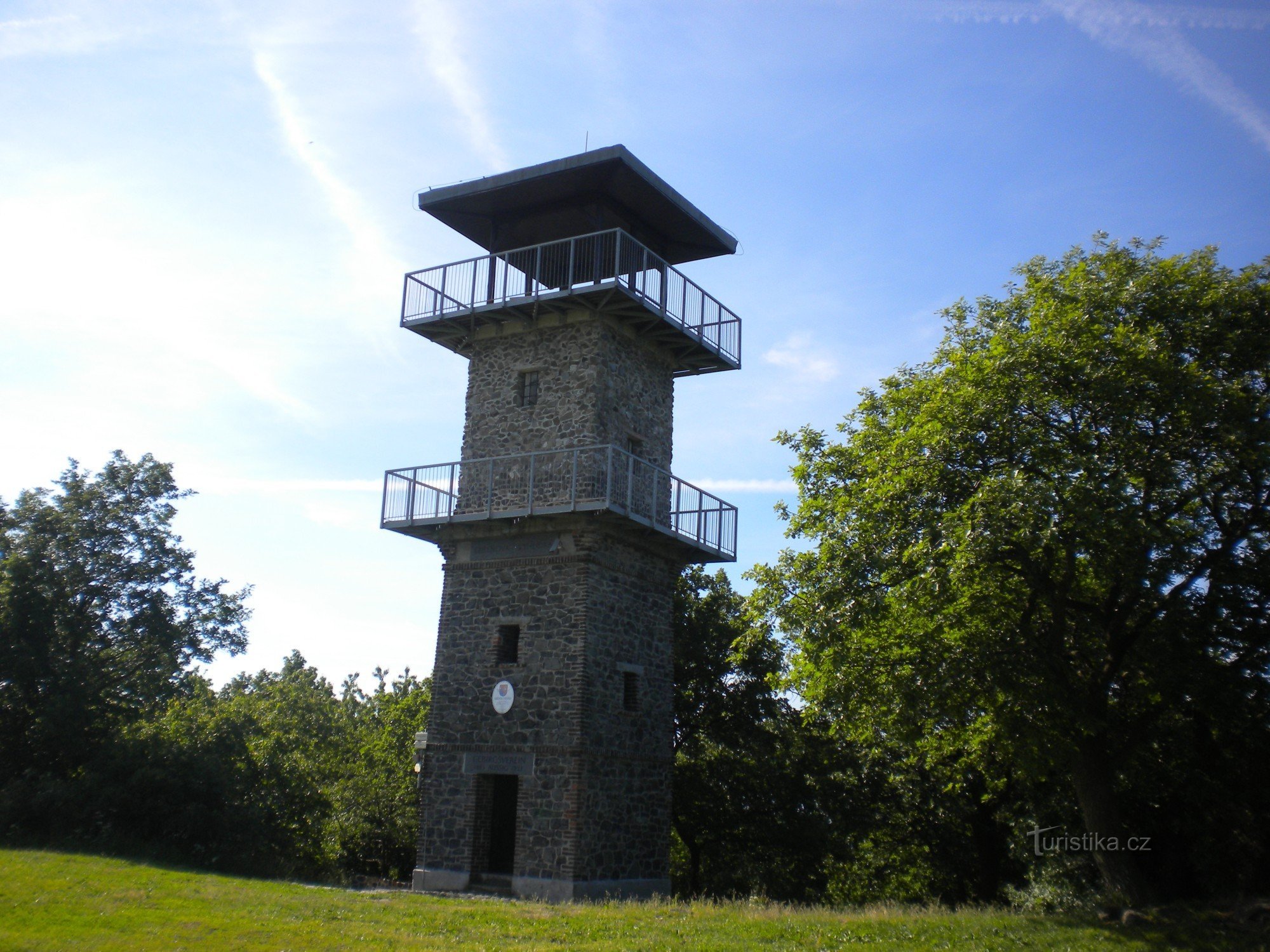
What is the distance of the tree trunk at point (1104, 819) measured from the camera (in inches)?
552

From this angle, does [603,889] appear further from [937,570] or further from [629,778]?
[937,570]

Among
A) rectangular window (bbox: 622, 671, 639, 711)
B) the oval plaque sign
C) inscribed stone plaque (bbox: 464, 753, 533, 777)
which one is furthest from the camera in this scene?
rectangular window (bbox: 622, 671, 639, 711)

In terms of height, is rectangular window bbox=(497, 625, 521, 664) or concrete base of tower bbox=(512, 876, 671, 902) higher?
rectangular window bbox=(497, 625, 521, 664)

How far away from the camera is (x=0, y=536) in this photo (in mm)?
23266

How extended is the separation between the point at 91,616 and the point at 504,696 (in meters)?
11.6

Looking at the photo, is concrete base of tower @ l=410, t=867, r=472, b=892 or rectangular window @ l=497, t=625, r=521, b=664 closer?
concrete base of tower @ l=410, t=867, r=472, b=892

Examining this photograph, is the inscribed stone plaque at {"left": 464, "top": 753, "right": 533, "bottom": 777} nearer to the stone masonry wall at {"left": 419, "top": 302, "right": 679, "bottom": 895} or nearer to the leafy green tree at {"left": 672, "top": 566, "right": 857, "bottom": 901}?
the stone masonry wall at {"left": 419, "top": 302, "right": 679, "bottom": 895}

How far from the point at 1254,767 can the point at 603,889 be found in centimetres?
1051

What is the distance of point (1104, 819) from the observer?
14.0 metres
